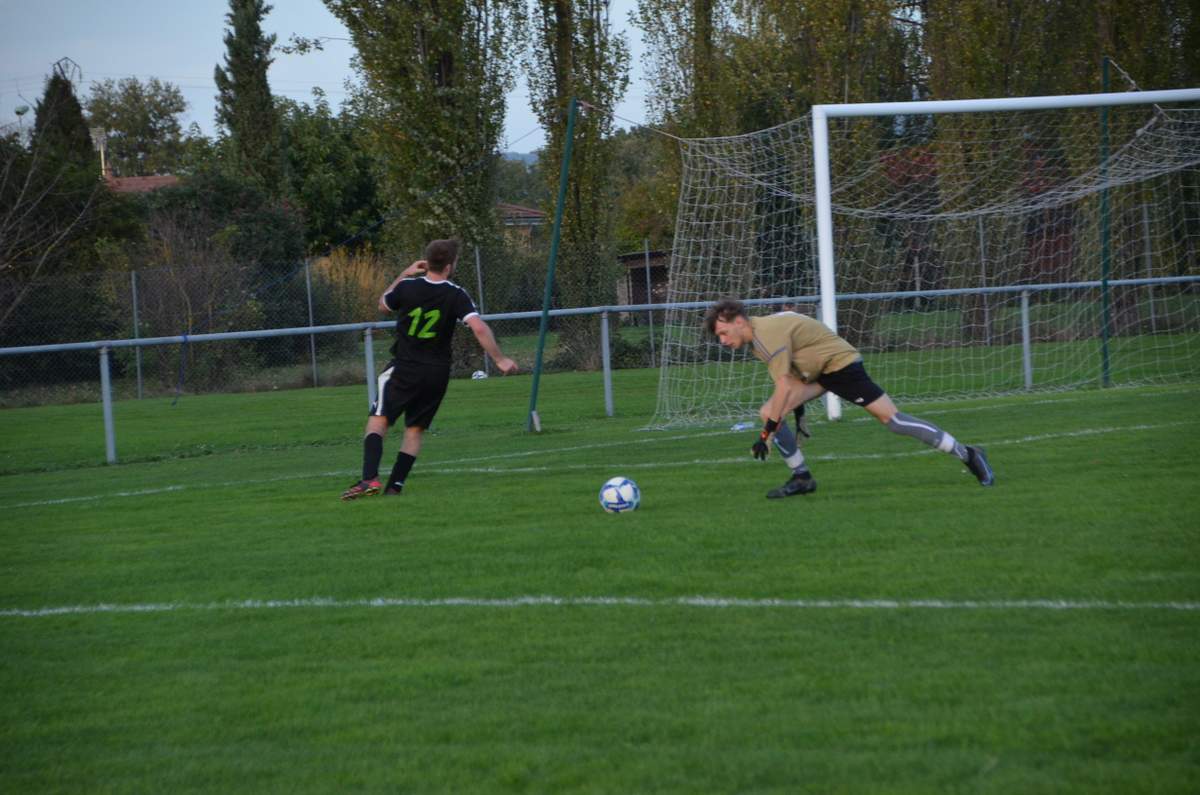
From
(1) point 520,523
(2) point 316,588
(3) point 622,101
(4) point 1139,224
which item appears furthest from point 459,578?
(3) point 622,101

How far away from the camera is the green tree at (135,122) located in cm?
7950

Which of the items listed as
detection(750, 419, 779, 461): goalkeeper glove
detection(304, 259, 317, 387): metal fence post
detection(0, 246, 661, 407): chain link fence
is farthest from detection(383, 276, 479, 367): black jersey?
detection(304, 259, 317, 387): metal fence post

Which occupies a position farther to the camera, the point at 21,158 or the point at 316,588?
the point at 21,158

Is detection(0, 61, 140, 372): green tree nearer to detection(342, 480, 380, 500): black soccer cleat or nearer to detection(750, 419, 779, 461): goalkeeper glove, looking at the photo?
detection(342, 480, 380, 500): black soccer cleat

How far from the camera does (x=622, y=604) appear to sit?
19.4 ft

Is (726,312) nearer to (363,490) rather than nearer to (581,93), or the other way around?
(363,490)

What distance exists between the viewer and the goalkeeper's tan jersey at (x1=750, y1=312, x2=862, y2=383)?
8.70 meters

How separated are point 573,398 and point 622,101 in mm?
9371

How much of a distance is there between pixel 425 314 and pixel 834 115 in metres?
5.97

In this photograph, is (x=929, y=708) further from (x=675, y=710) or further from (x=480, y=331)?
(x=480, y=331)

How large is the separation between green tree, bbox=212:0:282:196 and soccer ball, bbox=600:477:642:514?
34.1m

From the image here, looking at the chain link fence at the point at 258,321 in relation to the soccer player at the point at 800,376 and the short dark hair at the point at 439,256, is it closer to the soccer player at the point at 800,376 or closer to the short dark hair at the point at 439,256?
the short dark hair at the point at 439,256

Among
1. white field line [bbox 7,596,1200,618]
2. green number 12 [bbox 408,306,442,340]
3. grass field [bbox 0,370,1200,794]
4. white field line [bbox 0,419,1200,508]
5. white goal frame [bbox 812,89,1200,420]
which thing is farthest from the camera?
white goal frame [bbox 812,89,1200,420]

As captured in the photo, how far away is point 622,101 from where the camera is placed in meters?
27.3
